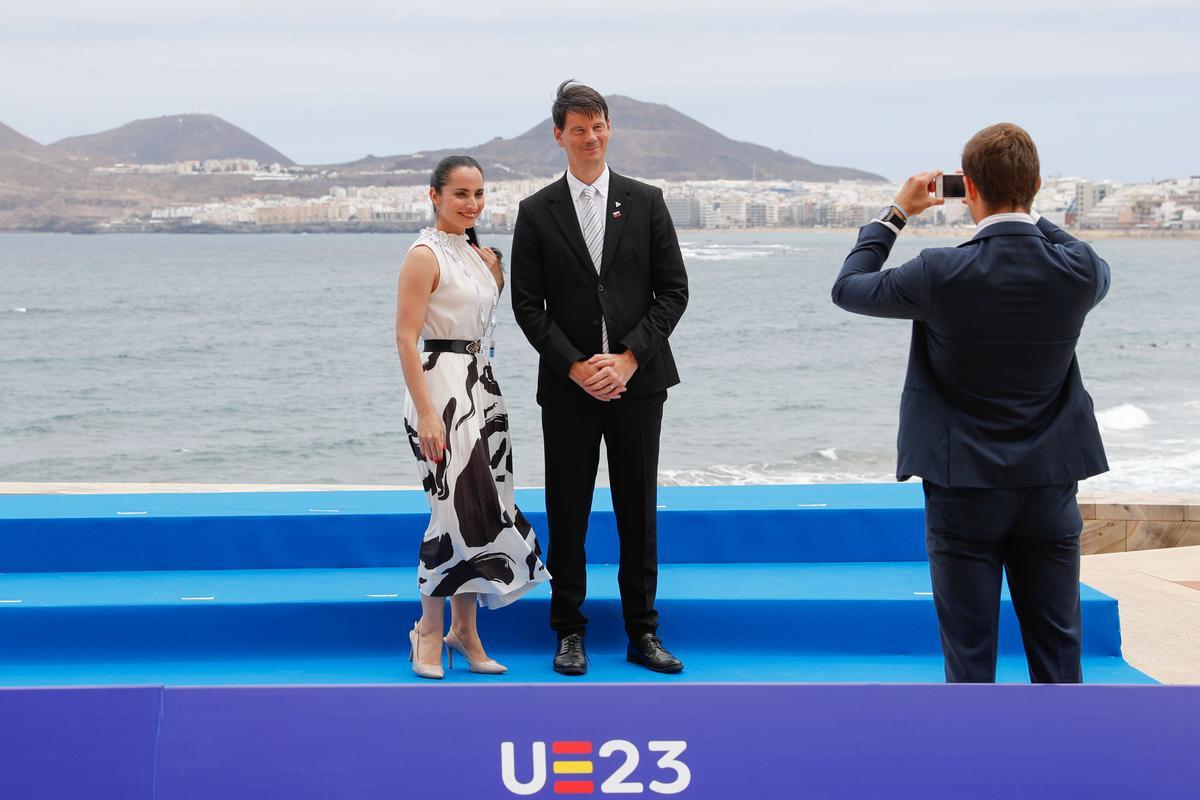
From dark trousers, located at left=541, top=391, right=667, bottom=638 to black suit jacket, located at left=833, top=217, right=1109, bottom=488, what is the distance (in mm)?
834

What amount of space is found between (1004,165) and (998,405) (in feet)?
1.43

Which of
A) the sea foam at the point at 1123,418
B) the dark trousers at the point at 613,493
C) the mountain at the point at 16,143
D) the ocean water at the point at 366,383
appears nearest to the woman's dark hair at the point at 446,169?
the dark trousers at the point at 613,493

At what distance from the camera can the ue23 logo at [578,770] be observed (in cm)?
193

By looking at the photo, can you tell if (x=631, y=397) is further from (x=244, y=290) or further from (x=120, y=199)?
(x=120, y=199)

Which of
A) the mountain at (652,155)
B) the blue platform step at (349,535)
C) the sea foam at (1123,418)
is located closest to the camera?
the blue platform step at (349,535)

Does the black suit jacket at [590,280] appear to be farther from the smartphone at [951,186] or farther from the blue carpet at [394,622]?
the smartphone at [951,186]

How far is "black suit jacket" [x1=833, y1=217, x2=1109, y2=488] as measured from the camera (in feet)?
7.08

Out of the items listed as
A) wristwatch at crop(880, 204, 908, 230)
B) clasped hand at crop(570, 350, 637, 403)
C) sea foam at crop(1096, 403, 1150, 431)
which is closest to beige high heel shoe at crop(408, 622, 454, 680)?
clasped hand at crop(570, 350, 637, 403)

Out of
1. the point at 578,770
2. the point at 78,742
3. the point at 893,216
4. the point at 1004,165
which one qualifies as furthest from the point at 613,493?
the point at 78,742

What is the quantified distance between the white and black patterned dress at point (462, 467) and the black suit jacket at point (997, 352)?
1.00 metres

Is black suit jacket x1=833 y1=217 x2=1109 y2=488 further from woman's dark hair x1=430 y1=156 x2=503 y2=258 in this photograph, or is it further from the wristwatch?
woman's dark hair x1=430 y1=156 x2=503 y2=258

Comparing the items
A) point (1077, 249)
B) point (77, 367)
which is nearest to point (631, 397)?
point (1077, 249)

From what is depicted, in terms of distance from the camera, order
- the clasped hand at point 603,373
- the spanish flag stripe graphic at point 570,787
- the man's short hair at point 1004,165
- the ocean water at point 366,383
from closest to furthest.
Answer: the spanish flag stripe graphic at point 570,787 < the man's short hair at point 1004,165 < the clasped hand at point 603,373 < the ocean water at point 366,383

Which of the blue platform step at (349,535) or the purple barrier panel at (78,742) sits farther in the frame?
the blue platform step at (349,535)
